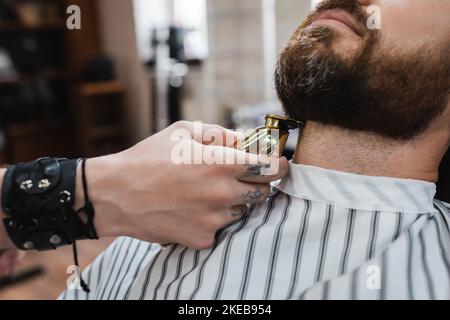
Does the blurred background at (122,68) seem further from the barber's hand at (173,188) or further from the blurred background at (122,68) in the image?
the barber's hand at (173,188)

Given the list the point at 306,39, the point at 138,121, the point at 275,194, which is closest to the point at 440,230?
the point at 275,194

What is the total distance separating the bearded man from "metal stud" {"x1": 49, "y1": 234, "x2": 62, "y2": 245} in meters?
0.19

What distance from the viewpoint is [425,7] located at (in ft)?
2.65

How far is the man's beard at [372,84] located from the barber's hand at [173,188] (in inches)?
6.0

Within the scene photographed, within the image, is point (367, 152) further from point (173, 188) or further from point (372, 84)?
point (173, 188)

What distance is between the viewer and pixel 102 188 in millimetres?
790

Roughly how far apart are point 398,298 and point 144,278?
0.49 m

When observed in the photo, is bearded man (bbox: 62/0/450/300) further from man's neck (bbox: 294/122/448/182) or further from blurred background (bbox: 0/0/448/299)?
blurred background (bbox: 0/0/448/299)

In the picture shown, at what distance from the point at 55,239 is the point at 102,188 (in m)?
0.14

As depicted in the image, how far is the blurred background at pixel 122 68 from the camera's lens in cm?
342

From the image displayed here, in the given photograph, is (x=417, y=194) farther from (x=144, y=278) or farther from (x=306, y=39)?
(x=144, y=278)

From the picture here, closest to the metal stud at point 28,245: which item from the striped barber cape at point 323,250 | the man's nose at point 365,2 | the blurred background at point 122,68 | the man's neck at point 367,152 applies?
the striped barber cape at point 323,250

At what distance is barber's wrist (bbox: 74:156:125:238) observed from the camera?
79 cm

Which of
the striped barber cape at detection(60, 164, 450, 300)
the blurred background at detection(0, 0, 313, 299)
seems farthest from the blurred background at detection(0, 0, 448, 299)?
the striped barber cape at detection(60, 164, 450, 300)
